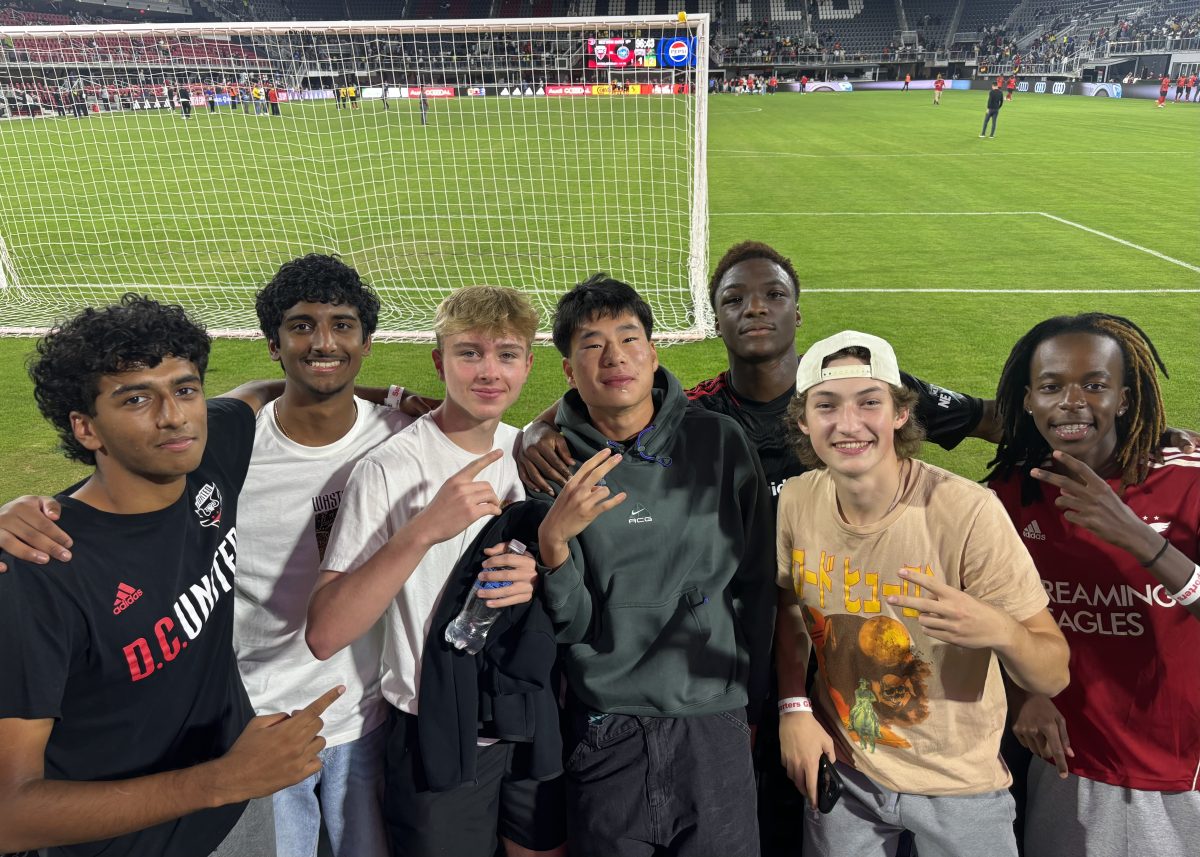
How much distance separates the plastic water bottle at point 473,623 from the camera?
2145 millimetres

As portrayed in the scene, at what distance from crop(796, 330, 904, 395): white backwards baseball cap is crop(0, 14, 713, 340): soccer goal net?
6.61 metres

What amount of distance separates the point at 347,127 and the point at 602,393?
24170 mm

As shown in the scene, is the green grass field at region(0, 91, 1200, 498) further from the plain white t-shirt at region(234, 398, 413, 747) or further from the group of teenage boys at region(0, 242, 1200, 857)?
the plain white t-shirt at region(234, 398, 413, 747)

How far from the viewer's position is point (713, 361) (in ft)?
27.1

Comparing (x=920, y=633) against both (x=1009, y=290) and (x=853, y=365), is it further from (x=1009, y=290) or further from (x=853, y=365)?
(x=1009, y=290)

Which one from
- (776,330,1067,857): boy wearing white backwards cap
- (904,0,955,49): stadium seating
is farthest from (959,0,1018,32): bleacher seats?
(776,330,1067,857): boy wearing white backwards cap

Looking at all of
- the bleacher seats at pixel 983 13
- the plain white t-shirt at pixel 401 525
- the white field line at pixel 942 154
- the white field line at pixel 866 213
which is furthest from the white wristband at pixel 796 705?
the bleacher seats at pixel 983 13

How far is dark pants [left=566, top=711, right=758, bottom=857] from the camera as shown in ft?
7.38

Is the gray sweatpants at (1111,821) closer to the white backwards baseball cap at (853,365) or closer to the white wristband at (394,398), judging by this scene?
the white backwards baseball cap at (853,365)

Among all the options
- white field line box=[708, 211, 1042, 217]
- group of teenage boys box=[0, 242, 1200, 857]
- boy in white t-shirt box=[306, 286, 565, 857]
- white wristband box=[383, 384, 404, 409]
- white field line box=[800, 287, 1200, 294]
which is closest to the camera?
group of teenage boys box=[0, 242, 1200, 857]

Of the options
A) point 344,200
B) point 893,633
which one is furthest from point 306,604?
point 344,200

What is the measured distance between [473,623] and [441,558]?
266 mm

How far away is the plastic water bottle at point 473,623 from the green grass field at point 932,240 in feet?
15.8

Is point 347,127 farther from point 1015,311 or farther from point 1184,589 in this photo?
point 1184,589
